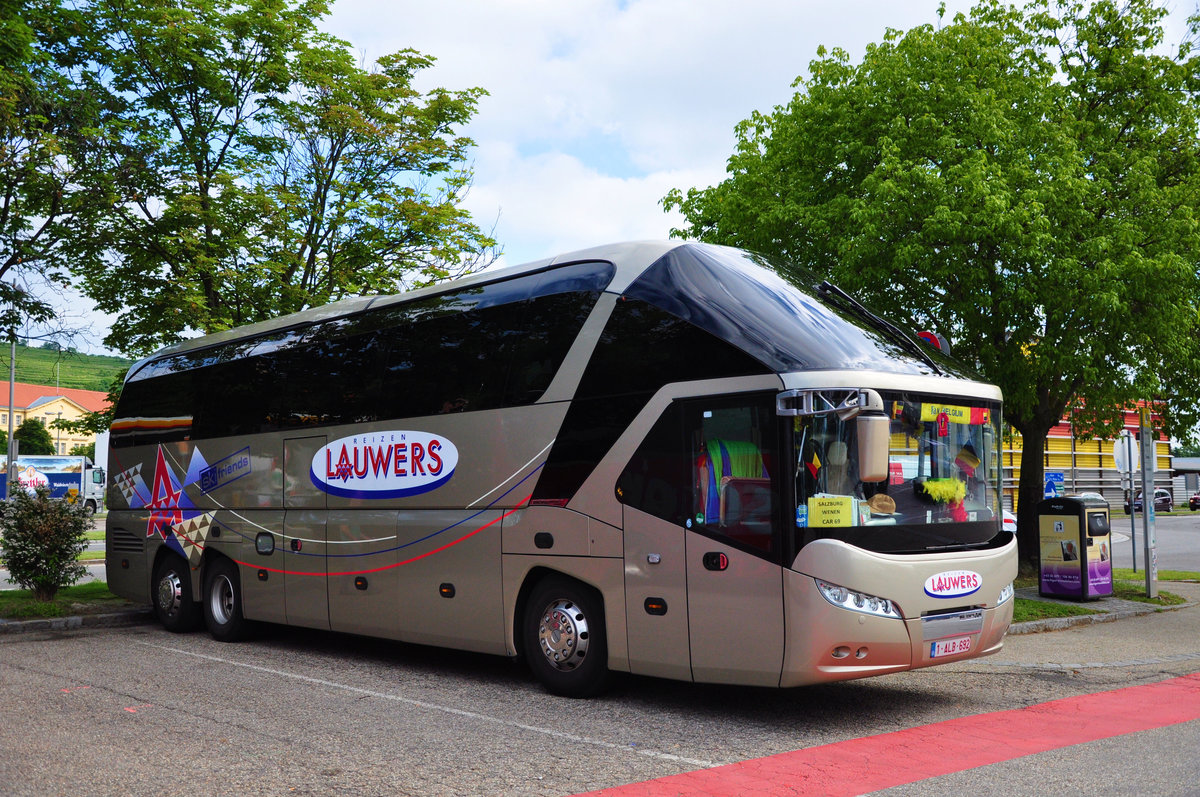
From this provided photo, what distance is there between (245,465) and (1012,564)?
8641mm

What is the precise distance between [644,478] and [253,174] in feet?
37.6

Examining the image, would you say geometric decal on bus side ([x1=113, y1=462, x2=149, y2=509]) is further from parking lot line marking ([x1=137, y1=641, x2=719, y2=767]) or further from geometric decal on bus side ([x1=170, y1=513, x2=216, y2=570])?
parking lot line marking ([x1=137, y1=641, x2=719, y2=767])

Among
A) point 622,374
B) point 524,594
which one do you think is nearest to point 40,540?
point 524,594

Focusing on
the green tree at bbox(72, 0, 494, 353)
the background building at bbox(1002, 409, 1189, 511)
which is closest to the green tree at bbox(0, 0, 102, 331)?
the green tree at bbox(72, 0, 494, 353)

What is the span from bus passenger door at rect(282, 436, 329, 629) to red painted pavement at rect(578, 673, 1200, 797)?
6297 mm

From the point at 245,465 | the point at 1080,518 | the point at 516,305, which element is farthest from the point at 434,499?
the point at 1080,518

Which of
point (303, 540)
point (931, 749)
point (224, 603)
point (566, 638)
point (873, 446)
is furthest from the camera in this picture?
point (224, 603)

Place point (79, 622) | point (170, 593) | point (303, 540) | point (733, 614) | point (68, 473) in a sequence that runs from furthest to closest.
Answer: point (68, 473) < point (170, 593) < point (79, 622) < point (303, 540) < point (733, 614)

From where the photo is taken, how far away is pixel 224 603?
12.9 m

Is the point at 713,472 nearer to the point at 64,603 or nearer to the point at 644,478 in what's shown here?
the point at 644,478

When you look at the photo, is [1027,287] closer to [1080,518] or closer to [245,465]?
[1080,518]

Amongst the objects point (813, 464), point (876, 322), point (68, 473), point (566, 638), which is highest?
point (876, 322)

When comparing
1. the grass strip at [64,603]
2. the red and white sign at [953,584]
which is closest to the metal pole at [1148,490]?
the red and white sign at [953,584]

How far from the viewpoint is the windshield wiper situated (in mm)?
8664
